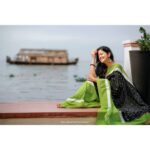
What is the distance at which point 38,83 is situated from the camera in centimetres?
416

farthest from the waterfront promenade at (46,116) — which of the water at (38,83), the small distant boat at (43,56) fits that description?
the small distant boat at (43,56)

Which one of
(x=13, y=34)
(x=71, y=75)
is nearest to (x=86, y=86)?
(x=71, y=75)

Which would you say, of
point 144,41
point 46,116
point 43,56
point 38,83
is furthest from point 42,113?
point 144,41

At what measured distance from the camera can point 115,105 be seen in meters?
4.09

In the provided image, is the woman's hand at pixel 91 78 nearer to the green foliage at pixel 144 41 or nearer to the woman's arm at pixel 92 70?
the woman's arm at pixel 92 70

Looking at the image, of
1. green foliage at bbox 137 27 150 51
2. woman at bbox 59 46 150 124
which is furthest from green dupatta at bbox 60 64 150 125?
green foliage at bbox 137 27 150 51

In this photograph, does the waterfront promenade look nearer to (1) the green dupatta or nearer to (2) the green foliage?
(1) the green dupatta

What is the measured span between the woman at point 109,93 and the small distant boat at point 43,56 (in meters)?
0.21

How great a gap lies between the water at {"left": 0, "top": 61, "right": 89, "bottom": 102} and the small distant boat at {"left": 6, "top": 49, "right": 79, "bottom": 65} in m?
0.05

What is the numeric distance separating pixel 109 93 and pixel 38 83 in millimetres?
594

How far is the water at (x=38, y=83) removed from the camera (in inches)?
163

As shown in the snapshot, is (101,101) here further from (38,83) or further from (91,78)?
(38,83)
